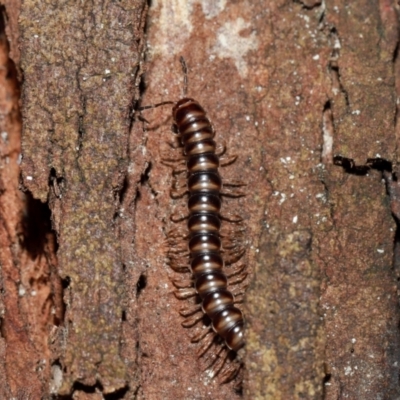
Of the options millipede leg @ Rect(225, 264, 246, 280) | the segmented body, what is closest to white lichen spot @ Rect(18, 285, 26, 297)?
the segmented body

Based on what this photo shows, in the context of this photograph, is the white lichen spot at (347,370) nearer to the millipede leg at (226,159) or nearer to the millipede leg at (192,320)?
the millipede leg at (192,320)

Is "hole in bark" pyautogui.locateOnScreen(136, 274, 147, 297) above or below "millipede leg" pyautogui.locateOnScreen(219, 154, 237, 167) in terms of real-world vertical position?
below

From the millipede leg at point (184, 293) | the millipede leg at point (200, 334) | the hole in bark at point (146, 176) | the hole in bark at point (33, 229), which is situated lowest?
the millipede leg at point (200, 334)

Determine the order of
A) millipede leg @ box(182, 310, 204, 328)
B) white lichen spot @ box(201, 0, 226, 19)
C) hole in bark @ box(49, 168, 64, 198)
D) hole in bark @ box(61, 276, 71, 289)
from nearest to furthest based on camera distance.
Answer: hole in bark @ box(61, 276, 71, 289)
hole in bark @ box(49, 168, 64, 198)
millipede leg @ box(182, 310, 204, 328)
white lichen spot @ box(201, 0, 226, 19)

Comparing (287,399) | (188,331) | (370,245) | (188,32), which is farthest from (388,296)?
(188,32)

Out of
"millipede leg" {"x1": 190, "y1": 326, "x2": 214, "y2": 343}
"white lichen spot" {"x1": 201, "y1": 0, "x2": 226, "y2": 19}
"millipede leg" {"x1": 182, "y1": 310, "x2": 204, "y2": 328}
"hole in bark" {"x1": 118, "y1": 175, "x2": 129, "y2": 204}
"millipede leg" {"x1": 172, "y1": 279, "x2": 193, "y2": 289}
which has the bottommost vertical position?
"millipede leg" {"x1": 190, "y1": 326, "x2": 214, "y2": 343}

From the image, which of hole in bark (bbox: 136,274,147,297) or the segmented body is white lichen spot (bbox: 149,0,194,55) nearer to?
the segmented body

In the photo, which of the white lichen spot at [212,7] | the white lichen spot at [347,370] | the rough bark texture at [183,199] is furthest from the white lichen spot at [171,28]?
the white lichen spot at [347,370]
